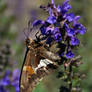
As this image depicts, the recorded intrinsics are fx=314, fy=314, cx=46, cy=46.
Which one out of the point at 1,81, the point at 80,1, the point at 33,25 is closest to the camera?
the point at 33,25

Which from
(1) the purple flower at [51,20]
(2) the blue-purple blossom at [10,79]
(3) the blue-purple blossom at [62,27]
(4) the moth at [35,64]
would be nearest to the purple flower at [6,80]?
(2) the blue-purple blossom at [10,79]

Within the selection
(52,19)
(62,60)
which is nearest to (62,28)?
(52,19)

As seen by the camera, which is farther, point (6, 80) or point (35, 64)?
point (6, 80)

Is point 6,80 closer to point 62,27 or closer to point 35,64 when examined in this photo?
point 35,64

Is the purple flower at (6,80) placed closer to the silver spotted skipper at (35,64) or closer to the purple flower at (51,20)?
the silver spotted skipper at (35,64)

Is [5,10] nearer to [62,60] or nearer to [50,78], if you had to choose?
[50,78]

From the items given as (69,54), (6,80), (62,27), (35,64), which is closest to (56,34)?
(62,27)

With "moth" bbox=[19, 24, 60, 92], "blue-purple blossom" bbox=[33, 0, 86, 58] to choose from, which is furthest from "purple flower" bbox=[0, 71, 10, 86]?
"blue-purple blossom" bbox=[33, 0, 86, 58]

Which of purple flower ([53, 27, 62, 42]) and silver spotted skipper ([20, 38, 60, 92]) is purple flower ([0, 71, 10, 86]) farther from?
purple flower ([53, 27, 62, 42])
